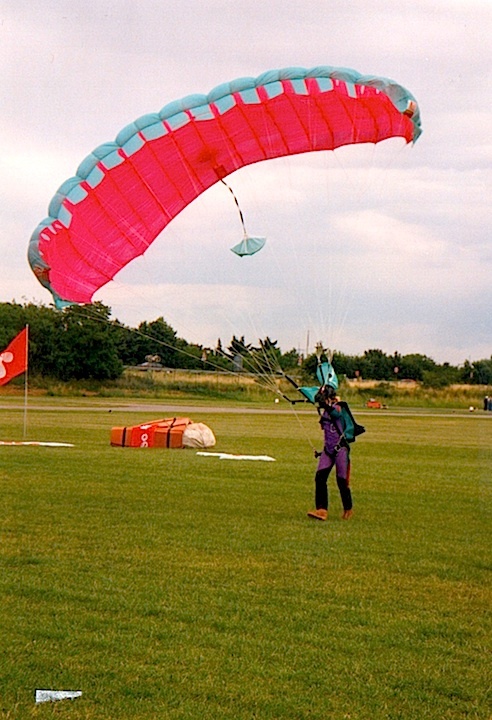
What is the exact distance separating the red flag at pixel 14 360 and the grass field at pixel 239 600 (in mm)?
8255

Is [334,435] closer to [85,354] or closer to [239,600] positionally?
[239,600]

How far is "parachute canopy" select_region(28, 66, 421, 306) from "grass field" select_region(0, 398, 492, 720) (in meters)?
3.04

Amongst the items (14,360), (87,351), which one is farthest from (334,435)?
(87,351)

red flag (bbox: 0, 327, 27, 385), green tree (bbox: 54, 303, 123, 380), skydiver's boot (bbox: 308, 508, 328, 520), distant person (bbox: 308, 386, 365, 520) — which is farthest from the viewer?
green tree (bbox: 54, 303, 123, 380)

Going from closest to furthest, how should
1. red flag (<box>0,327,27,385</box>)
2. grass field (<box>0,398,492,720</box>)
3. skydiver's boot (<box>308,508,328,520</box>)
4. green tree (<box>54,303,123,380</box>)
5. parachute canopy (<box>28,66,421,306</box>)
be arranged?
grass field (<box>0,398,492,720</box>)
skydiver's boot (<box>308,508,328,520</box>)
parachute canopy (<box>28,66,421,306</box>)
red flag (<box>0,327,27,385</box>)
green tree (<box>54,303,123,380</box>)

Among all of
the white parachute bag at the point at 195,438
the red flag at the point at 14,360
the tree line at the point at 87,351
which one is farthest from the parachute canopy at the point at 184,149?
the tree line at the point at 87,351

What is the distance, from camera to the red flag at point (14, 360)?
2469 cm

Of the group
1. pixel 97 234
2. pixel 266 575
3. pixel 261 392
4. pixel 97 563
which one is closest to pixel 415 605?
pixel 266 575

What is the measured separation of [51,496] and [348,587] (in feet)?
20.9

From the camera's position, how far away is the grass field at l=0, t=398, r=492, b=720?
5.71 meters

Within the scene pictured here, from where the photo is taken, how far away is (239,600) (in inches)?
311

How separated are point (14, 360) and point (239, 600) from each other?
17869mm

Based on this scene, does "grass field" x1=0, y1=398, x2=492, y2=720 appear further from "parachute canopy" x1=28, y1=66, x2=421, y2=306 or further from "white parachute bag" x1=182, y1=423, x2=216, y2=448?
"white parachute bag" x1=182, y1=423, x2=216, y2=448

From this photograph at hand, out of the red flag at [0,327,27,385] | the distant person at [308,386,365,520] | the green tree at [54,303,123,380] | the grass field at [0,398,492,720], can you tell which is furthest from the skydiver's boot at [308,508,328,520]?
the green tree at [54,303,123,380]
